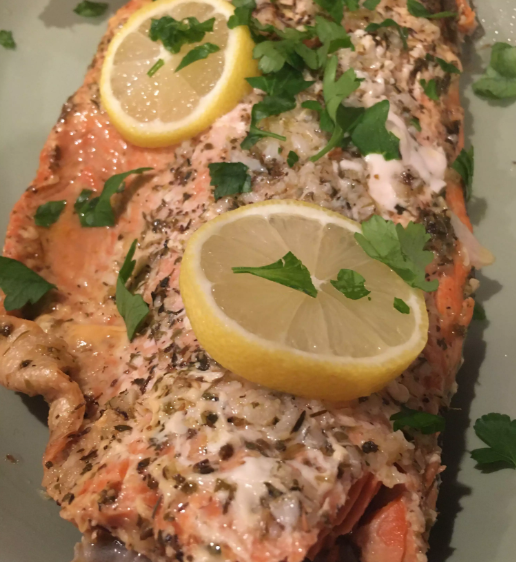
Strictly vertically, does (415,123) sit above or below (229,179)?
above

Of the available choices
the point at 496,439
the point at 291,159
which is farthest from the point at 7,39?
the point at 496,439

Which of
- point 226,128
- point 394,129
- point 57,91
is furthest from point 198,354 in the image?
point 57,91

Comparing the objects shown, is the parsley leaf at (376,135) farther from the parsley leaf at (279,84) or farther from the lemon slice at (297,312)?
the lemon slice at (297,312)

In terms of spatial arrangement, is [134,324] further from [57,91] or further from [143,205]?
[57,91]

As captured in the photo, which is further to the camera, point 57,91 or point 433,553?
point 57,91

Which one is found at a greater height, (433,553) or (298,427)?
(298,427)

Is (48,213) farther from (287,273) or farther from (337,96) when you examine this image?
(287,273)
